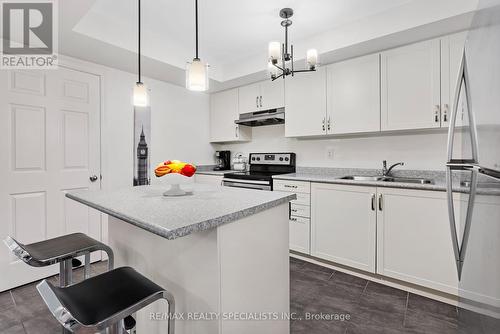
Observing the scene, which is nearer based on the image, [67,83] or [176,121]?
[67,83]

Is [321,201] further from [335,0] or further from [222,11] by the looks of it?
[222,11]

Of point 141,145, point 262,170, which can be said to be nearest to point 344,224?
point 262,170

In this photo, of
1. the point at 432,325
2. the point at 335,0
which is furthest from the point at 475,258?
the point at 335,0

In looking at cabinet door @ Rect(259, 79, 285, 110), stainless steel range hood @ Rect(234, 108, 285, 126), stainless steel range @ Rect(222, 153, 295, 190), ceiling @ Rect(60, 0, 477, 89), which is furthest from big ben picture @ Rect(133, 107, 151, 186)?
cabinet door @ Rect(259, 79, 285, 110)

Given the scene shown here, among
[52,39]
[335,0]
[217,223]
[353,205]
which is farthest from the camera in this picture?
[353,205]

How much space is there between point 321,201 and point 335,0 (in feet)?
6.09

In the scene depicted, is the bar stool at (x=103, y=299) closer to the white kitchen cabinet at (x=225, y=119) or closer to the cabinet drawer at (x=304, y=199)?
the cabinet drawer at (x=304, y=199)

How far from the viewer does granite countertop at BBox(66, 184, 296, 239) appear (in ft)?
2.88

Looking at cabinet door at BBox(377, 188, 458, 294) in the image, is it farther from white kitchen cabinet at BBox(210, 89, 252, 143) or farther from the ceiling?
white kitchen cabinet at BBox(210, 89, 252, 143)

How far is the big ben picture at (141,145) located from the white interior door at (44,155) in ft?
1.46

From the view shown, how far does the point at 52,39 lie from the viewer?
2.21m

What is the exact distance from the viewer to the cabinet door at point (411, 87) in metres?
2.19

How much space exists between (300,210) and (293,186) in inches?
11.0

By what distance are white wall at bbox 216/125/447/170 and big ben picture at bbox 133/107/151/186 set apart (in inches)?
63.1
